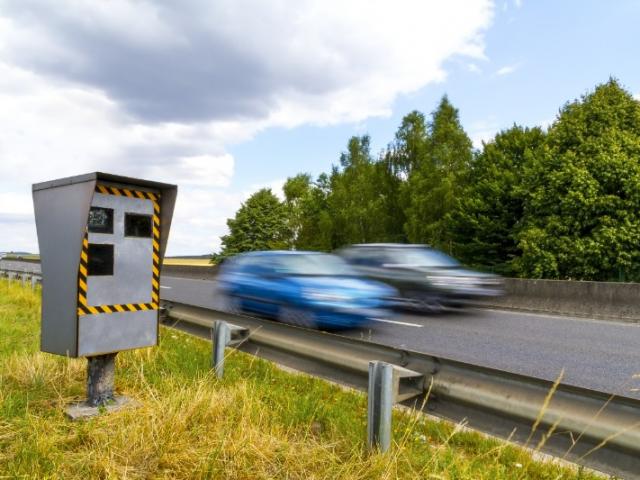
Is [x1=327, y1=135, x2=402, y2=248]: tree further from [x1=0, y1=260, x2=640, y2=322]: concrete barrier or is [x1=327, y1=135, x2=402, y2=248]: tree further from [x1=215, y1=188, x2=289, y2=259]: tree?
[x1=0, y1=260, x2=640, y2=322]: concrete barrier

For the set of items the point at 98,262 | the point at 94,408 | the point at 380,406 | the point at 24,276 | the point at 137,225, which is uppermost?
the point at 137,225

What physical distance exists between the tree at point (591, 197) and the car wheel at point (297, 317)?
25362 mm

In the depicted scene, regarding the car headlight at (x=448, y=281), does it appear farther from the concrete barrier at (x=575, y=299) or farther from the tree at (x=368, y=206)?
the tree at (x=368, y=206)

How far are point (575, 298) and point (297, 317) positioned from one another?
881 cm

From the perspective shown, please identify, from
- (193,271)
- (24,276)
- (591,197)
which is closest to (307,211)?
(193,271)

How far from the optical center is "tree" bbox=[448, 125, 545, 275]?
41.6 m

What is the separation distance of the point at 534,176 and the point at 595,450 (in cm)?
3496

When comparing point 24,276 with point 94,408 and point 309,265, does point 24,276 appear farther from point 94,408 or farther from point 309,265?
point 94,408

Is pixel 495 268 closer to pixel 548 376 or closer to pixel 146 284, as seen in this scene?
pixel 548 376

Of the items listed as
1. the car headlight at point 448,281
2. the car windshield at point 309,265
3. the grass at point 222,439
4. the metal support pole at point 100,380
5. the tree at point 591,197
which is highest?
the tree at point 591,197

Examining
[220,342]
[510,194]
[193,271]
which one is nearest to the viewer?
[220,342]

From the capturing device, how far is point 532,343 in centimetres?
907

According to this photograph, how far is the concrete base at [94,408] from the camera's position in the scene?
4.14m

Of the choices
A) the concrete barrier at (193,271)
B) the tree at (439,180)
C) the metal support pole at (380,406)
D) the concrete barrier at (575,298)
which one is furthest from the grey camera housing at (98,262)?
the tree at (439,180)
